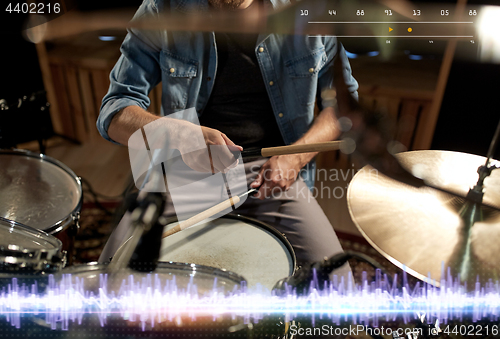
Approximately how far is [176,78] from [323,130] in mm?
432

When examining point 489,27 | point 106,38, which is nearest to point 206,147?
point 106,38

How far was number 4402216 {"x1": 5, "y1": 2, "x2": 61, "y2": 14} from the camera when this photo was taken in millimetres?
811

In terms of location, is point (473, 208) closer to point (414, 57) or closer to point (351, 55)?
point (351, 55)

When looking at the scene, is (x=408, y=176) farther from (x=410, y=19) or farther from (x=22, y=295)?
(x=22, y=295)

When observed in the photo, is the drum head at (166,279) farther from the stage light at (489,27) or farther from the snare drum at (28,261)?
the stage light at (489,27)

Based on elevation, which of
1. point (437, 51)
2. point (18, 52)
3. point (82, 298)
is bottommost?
point (82, 298)

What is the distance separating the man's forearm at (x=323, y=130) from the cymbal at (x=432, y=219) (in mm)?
212

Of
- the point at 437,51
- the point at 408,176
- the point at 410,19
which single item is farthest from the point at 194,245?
the point at 437,51

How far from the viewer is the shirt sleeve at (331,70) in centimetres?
83

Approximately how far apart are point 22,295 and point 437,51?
136 centimetres

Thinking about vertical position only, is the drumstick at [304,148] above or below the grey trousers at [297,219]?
above

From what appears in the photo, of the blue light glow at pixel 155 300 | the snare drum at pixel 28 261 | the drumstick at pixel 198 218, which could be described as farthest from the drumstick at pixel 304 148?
the snare drum at pixel 28 261

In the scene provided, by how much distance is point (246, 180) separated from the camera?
0.91 metres

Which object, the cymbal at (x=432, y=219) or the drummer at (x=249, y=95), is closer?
the cymbal at (x=432, y=219)
